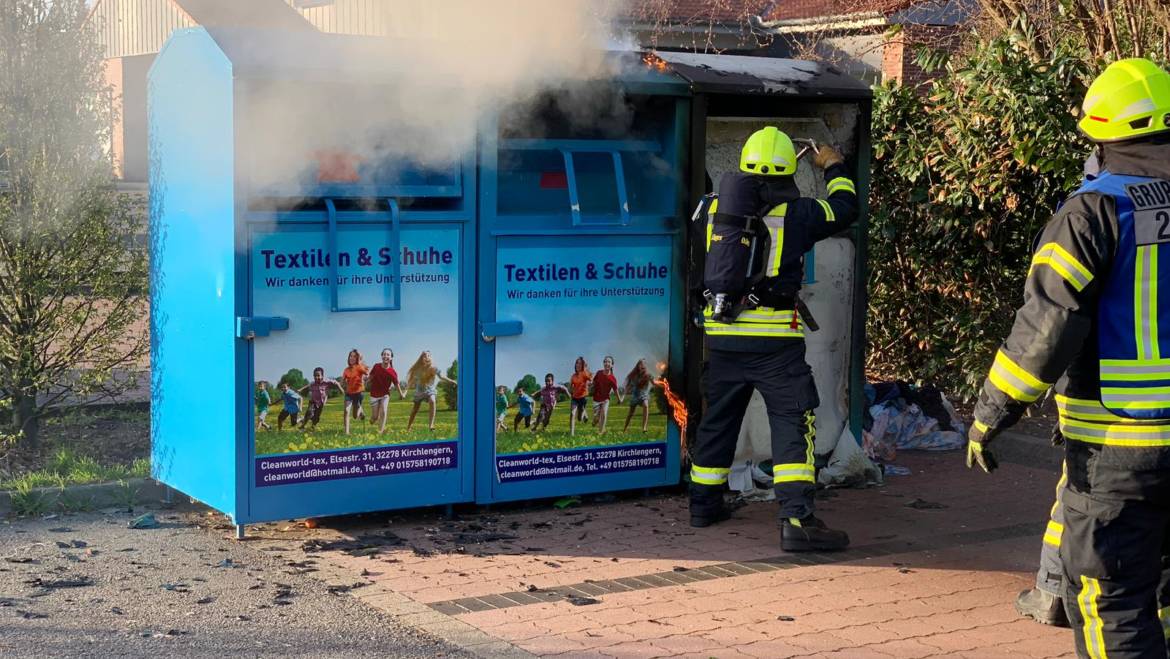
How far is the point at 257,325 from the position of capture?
5.58 metres

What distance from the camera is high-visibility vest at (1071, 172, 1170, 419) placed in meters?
3.77

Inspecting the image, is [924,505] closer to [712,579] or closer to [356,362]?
[712,579]

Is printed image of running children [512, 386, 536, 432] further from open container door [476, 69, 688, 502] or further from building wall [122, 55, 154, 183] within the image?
building wall [122, 55, 154, 183]

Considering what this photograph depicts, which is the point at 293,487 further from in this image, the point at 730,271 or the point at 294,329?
the point at 730,271

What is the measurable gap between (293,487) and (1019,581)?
3.08 m

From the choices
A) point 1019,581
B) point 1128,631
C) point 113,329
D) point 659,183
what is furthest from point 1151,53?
Result: point 113,329

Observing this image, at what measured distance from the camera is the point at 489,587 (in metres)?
5.23

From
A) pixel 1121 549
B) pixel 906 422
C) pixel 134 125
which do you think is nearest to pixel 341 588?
pixel 1121 549

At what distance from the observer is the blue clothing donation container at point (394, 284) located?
18.5ft

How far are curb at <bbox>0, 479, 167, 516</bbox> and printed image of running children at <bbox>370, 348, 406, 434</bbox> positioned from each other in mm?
1302

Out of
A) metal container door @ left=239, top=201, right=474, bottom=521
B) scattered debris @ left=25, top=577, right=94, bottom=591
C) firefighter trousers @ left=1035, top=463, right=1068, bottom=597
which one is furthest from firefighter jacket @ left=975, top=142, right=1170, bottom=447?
scattered debris @ left=25, top=577, right=94, bottom=591

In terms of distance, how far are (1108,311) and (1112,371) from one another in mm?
172

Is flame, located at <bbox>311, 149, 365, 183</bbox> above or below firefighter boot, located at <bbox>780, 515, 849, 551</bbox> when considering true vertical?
above

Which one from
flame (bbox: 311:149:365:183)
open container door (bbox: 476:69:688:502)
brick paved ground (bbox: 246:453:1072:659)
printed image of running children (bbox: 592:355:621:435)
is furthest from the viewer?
printed image of running children (bbox: 592:355:621:435)
